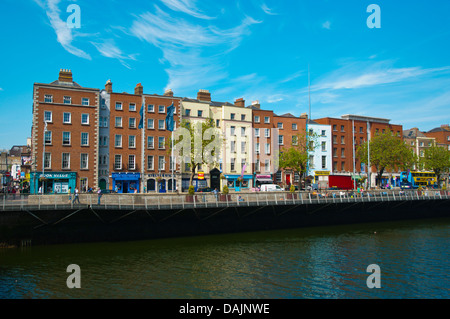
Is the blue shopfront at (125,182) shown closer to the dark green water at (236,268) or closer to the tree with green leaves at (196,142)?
the tree with green leaves at (196,142)

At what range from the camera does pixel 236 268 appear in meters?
25.9

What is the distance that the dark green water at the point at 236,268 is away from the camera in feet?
68.9

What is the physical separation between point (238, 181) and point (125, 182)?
20.8 m

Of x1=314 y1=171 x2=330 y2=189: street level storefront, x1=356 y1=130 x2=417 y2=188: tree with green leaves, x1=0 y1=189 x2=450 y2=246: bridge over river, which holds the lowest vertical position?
x1=0 y1=189 x2=450 y2=246: bridge over river

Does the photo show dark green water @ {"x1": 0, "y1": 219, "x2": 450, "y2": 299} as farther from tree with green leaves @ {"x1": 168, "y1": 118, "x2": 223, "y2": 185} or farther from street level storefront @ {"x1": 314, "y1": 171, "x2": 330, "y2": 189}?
street level storefront @ {"x1": 314, "y1": 171, "x2": 330, "y2": 189}

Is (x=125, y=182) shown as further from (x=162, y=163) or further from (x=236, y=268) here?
(x=236, y=268)

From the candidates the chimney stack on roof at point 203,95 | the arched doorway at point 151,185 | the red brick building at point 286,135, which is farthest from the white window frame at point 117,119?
the red brick building at point 286,135

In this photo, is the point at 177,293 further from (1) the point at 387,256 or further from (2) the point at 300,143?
(2) the point at 300,143

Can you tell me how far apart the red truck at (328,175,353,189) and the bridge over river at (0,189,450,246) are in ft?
57.8

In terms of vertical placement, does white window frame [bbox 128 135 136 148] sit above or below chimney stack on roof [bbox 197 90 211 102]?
below

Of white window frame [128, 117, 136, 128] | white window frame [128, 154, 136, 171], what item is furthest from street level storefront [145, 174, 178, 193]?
white window frame [128, 117, 136, 128]

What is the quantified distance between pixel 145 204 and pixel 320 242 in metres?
17.6

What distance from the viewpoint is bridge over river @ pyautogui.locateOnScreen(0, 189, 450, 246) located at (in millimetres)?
30766

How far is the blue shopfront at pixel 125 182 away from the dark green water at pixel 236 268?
79.8 ft
